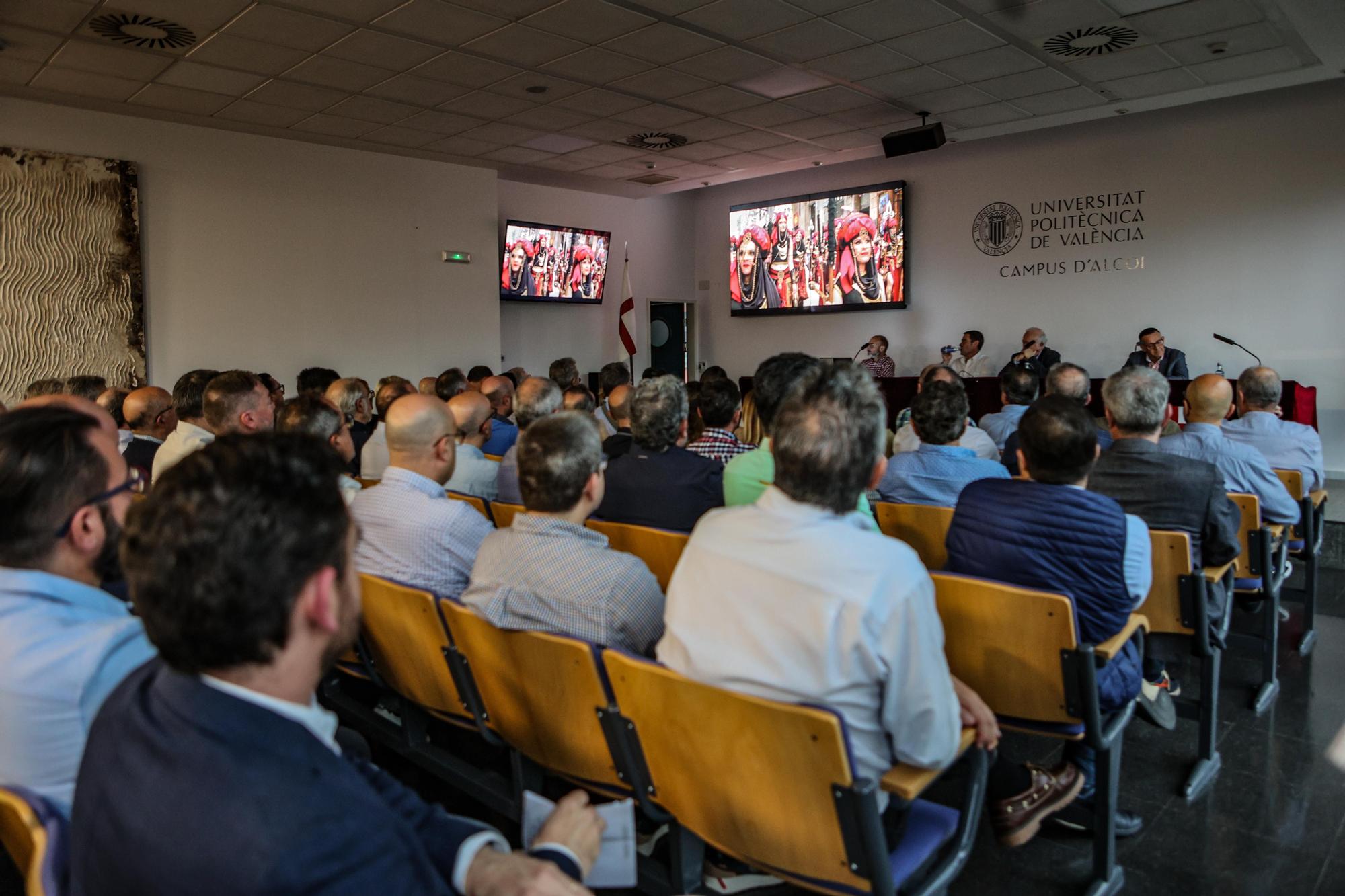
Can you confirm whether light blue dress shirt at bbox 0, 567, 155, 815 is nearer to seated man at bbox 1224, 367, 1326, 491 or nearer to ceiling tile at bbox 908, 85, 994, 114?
seated man at bbox 1224, 367, 1326, 491

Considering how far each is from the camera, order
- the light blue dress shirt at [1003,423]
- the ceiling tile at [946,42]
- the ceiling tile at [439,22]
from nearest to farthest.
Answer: the light blue dress shirt at [1003,423], the ceiling tile at [439,22], the ceiling tile at [946,42]

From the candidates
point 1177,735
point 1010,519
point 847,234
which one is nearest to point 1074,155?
point 847,234

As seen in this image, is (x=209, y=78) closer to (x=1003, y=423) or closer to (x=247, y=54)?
(x=247, y=54)

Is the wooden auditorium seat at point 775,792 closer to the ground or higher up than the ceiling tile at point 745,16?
closer to the ground

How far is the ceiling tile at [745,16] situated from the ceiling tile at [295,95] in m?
3.10

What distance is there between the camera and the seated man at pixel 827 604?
4.82ft

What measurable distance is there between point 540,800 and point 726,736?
1.16 feet

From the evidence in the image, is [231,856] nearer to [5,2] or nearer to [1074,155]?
[5,2]

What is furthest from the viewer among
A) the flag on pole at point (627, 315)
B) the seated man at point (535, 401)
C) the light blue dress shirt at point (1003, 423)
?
the flag on pole at point (627, 315)

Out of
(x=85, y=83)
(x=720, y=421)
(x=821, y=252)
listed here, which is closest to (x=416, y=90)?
(x=85, y=83)

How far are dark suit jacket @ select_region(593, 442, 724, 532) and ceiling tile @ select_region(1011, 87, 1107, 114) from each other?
616cm

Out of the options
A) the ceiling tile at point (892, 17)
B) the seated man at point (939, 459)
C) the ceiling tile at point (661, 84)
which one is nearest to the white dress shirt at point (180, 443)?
the seated man at point (939, 459)

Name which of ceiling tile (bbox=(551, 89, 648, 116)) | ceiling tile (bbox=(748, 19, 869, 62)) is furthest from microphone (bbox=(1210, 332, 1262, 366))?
ceiling tile (bbox=(551, 89, 648, 116))

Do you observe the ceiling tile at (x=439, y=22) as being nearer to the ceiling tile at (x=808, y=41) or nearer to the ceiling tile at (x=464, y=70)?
the ceiling tile at (x=464, y=70)
